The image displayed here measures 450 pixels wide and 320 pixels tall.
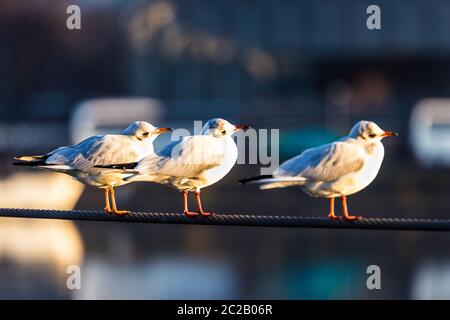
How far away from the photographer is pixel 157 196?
3098cm

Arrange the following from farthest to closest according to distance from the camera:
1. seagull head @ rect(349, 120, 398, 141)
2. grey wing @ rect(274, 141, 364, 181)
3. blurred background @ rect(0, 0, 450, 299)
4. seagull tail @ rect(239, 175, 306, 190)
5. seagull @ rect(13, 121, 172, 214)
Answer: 1. blurred background @ rect(0, 0, 450, 299)
2. seagull @ rect(13, 121, 172, 214)
3. seagull head @ rect(349, 120, 398, 141)
4. grey wing @ rect(274, 141, 364, 181)
5. seagull tail @ rect(239, 175, 306, 190)

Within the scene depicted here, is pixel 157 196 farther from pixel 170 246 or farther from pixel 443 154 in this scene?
Result: pixel 443 154

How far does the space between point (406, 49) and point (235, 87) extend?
20.1 ft

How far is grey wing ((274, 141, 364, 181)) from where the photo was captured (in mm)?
7688

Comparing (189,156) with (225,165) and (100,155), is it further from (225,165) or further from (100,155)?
(100,155)

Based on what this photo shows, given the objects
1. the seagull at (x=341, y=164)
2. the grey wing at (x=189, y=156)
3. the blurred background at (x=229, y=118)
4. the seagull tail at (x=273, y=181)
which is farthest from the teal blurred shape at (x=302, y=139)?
the seagull tail at (x=273, y=181)

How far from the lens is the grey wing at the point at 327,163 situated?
769 cm

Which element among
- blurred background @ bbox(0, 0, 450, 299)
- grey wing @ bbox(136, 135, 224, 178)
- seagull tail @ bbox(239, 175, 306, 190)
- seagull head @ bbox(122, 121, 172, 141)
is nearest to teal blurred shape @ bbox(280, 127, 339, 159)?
blurred background @ bbox(0, 0, 450, 299)

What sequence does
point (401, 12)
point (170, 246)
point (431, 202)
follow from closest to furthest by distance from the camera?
point (170, 246), point (431, 202), point (401, 12)

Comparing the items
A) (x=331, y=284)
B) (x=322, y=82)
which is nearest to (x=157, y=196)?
(x=331, y=284)

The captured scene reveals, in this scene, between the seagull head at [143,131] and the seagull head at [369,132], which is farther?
the seagull head at [143,131]

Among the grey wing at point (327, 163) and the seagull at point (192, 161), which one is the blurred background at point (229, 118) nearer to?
the seagull at point (192, 161)

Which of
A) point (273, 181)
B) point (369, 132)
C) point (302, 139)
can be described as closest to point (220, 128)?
point (273, 181)

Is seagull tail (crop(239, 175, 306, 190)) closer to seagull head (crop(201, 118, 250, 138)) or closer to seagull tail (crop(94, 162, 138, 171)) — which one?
seagull head (crop(201, 118, 250, 138))
